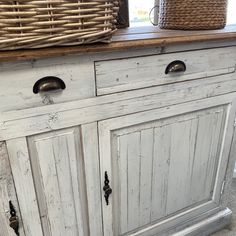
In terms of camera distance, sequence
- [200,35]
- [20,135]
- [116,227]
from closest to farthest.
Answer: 1. [20,135]
2. [200,35]
3. [116,227]

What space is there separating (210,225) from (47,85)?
1.10 metres

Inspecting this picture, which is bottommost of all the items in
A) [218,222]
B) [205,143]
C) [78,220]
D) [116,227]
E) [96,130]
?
[218,222]

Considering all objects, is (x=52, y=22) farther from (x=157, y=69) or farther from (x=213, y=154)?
(x=213, y=154)

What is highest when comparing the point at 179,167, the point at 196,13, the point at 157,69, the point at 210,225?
the point at 196,13

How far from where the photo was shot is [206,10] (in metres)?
0.95

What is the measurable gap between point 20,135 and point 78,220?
16.6 inches

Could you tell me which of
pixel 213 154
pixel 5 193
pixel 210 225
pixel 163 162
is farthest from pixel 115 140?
pixel 210 225

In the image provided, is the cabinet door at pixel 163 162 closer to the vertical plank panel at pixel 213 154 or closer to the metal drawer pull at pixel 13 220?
the vertical plank panel at pixel 213 154

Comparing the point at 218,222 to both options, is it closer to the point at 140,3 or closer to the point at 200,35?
the point at 200,35

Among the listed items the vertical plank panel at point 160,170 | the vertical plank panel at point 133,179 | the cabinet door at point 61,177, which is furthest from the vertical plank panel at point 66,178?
the vertical plank panel at point 160,170

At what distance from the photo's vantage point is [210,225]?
50.8 inches

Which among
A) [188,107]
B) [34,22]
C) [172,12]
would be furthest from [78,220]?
[172,12]

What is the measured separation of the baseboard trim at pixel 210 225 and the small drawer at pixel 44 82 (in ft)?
2.93

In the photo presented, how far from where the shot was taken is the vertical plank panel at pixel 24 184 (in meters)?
0.73
